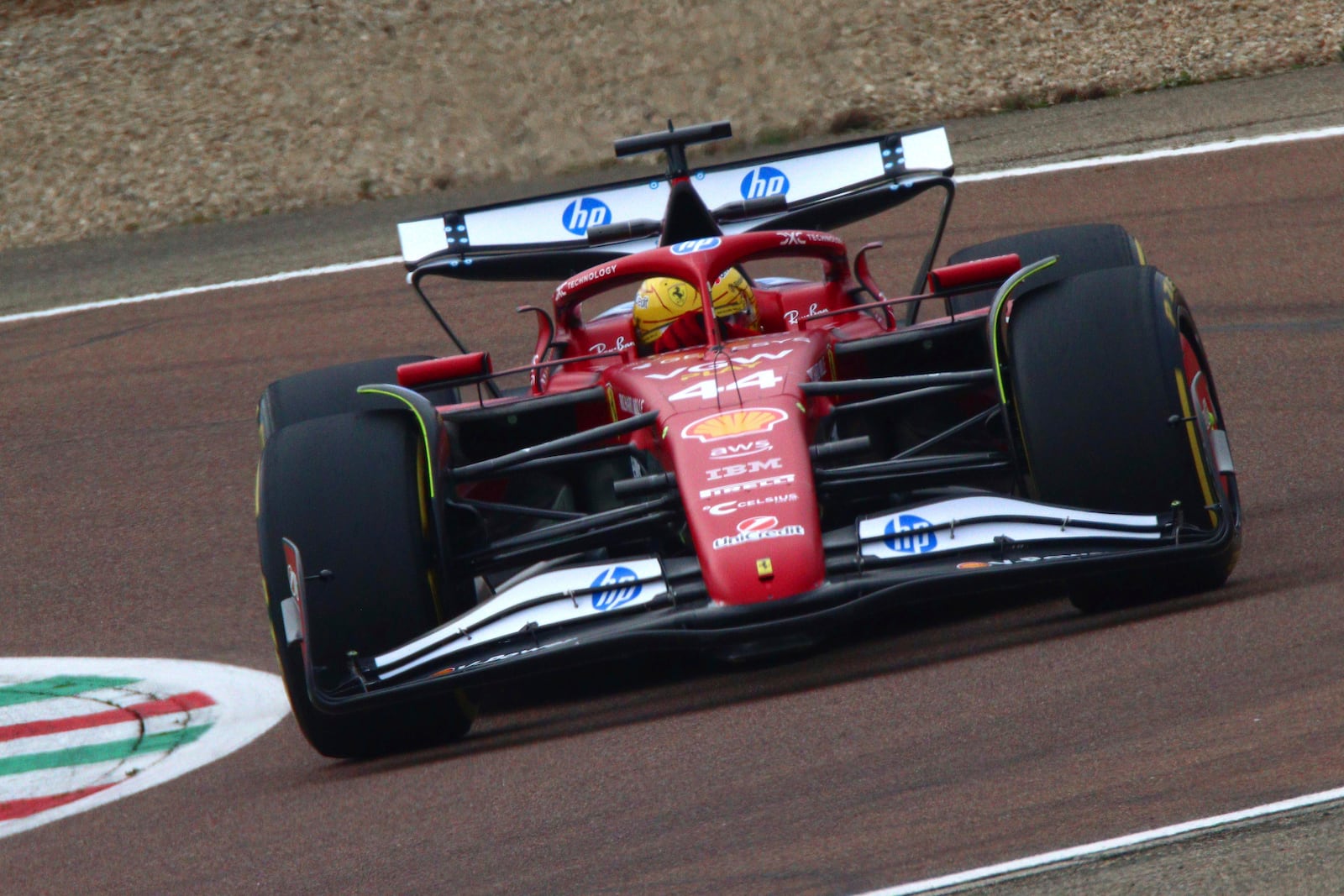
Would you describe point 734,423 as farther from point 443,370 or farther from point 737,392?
point 443,370

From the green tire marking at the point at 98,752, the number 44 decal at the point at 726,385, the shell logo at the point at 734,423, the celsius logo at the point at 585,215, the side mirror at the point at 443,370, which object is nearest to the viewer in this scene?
the shell logo at the point at 734,423

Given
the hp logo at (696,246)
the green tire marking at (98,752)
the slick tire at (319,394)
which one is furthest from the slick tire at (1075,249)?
the green tire marking at (98,752)

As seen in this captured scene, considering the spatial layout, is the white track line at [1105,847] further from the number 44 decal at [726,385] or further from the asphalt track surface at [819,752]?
the number 44 decal at [726,385]

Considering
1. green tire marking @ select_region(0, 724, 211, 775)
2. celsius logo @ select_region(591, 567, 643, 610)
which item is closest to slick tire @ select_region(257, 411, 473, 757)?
celsius logo @ select_region(591, 567, 643, 610)

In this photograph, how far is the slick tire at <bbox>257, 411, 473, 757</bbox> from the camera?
5.96 meters

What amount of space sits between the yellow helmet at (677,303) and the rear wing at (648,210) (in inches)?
23.0

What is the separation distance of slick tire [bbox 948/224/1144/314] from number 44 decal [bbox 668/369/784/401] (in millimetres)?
1612

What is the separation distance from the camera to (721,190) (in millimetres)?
8797

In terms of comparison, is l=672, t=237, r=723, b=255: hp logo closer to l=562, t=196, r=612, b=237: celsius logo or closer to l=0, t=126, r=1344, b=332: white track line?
l=562, t=196, r=612, b=237: celsius logo

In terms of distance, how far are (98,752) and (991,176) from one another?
358 inches

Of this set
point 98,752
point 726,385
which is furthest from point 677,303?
point 98,752

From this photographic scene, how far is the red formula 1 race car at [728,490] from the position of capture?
5.77 meters

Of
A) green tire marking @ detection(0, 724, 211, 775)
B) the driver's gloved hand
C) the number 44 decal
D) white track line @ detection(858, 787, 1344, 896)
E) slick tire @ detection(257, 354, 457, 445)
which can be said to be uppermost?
the number 44 decal

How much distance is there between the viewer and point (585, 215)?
8523 mm
